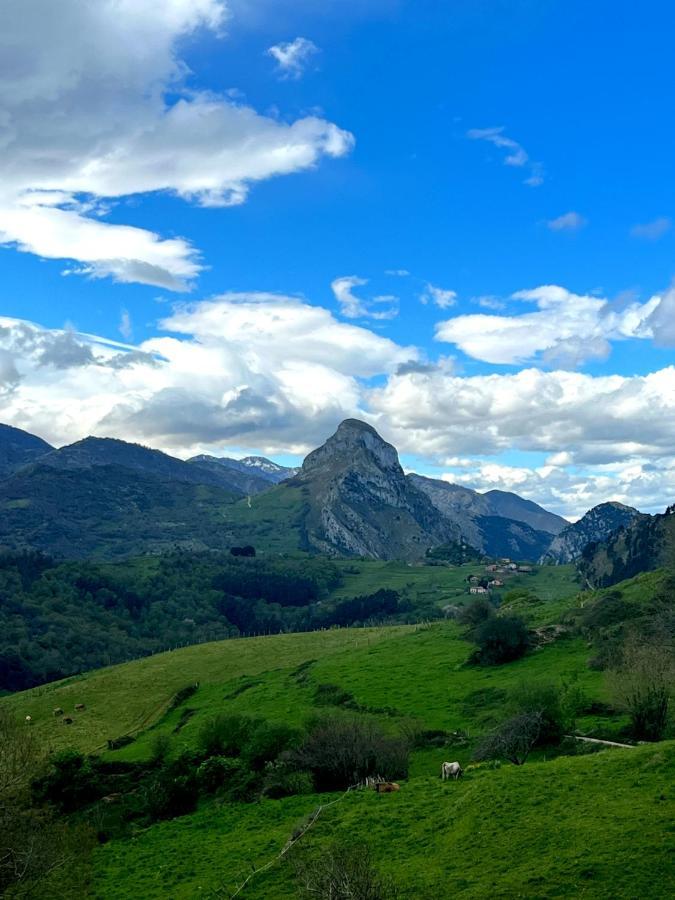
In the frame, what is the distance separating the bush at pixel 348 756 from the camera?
175 ft

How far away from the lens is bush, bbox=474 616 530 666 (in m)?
97.0

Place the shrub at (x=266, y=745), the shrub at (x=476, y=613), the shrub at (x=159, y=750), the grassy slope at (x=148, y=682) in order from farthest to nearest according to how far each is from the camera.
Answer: the shrub at (x=476, y=613), the grassy slope at (x=148, y=682), the shrub at (x=159, y=750), the shrub at (x=266, y=745)

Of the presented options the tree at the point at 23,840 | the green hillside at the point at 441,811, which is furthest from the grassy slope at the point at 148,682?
the tree at the point at 23,840

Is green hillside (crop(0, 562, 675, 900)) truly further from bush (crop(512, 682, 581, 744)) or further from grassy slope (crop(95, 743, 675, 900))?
bush (crop(512, 682, 581, 744))

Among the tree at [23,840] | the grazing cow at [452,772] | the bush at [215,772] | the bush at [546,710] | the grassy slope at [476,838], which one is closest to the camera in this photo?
the grassy slope at [476,838]

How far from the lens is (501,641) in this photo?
320 ft

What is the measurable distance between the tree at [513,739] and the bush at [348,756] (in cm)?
618

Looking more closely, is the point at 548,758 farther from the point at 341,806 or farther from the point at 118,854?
the point at 118,854

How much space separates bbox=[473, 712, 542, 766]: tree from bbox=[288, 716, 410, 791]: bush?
243 inches

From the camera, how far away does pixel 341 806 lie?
43.6 meters

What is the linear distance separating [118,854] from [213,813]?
7.09 m

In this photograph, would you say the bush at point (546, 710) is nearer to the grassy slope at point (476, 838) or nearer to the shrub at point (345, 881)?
the grassy slope at point (476, 838)

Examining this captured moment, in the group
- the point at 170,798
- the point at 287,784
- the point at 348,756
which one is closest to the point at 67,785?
the point at 170,798

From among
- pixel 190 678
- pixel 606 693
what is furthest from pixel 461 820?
pixel 190 678
